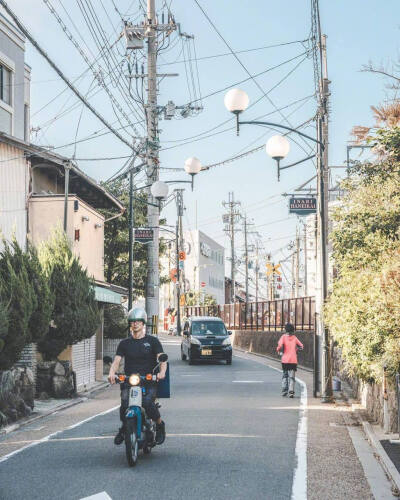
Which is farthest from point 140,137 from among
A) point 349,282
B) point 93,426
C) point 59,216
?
point 93,426

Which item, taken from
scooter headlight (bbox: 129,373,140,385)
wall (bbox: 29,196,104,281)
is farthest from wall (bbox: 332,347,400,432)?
wall (bbox: 29,196,104,281)

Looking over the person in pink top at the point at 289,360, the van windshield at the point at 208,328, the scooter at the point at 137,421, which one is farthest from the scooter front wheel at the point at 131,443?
the van windshield at the point at 208,328

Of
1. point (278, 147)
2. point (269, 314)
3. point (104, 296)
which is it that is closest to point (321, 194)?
point (278, 147)

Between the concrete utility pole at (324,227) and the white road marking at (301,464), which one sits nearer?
the white road marking at (301,464)

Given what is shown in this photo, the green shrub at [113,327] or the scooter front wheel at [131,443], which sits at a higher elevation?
the green shrub at [113,327]

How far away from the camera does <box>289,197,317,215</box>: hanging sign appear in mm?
18812

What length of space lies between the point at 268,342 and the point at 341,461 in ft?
105

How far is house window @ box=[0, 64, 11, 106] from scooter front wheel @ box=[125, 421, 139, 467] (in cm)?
1991

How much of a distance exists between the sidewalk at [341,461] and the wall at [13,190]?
12015 mm

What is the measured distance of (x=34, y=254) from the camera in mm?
17906

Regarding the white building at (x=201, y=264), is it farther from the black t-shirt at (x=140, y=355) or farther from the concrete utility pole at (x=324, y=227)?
the black t-shirt at (x=140, y=355)

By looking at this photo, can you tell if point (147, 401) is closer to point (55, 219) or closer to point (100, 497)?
point (100, 497)

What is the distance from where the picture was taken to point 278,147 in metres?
16.5

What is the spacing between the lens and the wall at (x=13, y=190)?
23.1 meters
